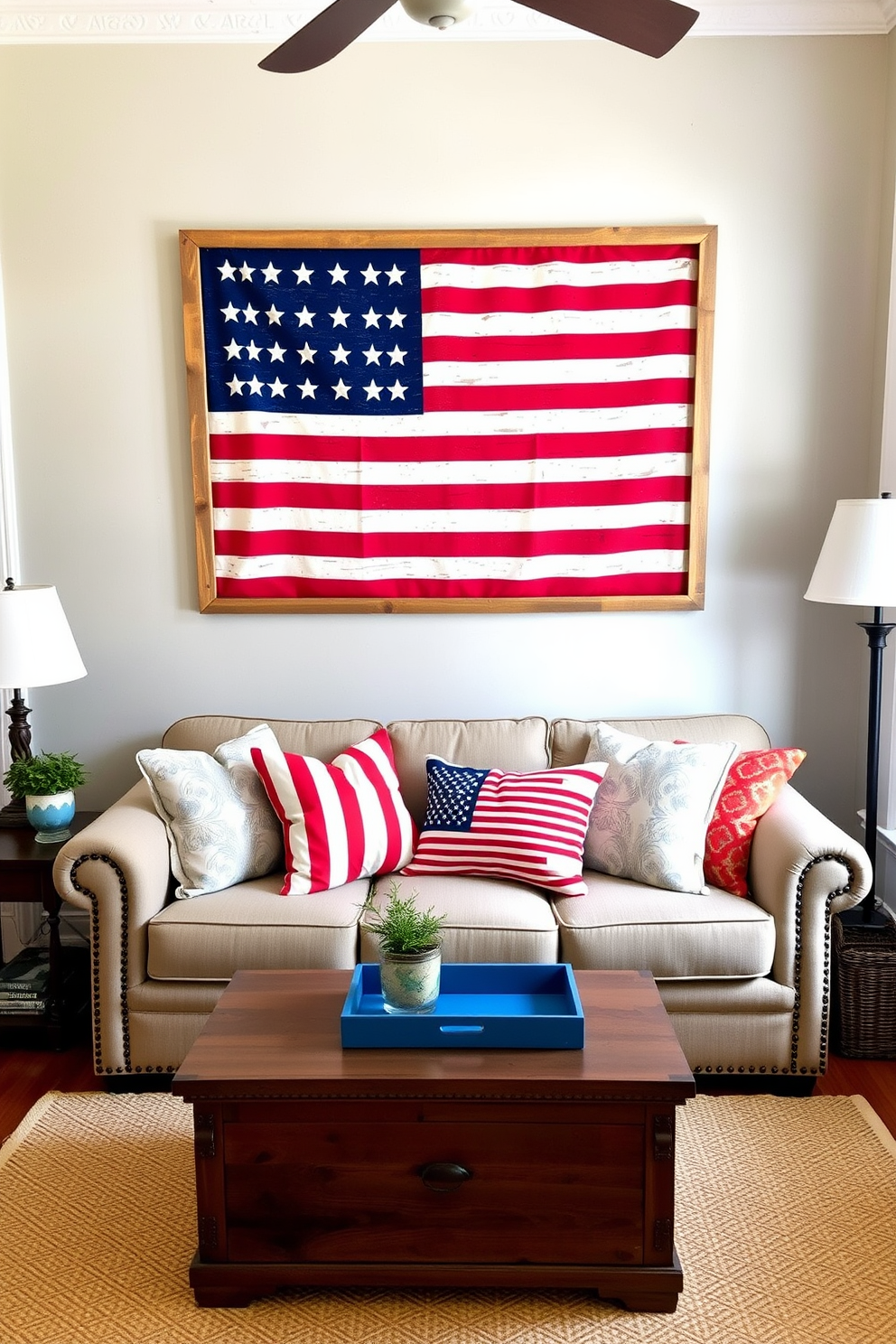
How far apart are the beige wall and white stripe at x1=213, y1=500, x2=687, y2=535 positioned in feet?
0.63

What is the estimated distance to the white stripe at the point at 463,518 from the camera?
371 centimetres

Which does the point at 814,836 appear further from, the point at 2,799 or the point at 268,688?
the point at 2,799

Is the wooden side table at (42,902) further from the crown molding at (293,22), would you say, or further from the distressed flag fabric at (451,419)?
the crown molding at (293,22)

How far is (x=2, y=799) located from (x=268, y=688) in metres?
0.99

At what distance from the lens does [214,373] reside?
366cm

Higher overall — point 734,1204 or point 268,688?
point 268,688

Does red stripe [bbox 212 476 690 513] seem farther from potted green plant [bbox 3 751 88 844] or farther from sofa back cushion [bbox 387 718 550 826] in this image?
potted green plant [bbox 3 751 88 844]

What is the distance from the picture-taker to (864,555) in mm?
3191

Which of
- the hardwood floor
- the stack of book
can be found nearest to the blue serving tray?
the hardwood floor

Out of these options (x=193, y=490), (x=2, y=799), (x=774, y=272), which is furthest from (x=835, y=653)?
(x=2, y=799)

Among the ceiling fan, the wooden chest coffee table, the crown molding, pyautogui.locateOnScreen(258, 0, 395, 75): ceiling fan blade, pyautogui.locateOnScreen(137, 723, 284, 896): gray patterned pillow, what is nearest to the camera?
the ceiling fan

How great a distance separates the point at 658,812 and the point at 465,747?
2.20ft

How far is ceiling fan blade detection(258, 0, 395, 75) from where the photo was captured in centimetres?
A: 196

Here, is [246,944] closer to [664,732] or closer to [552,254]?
[664,732]
